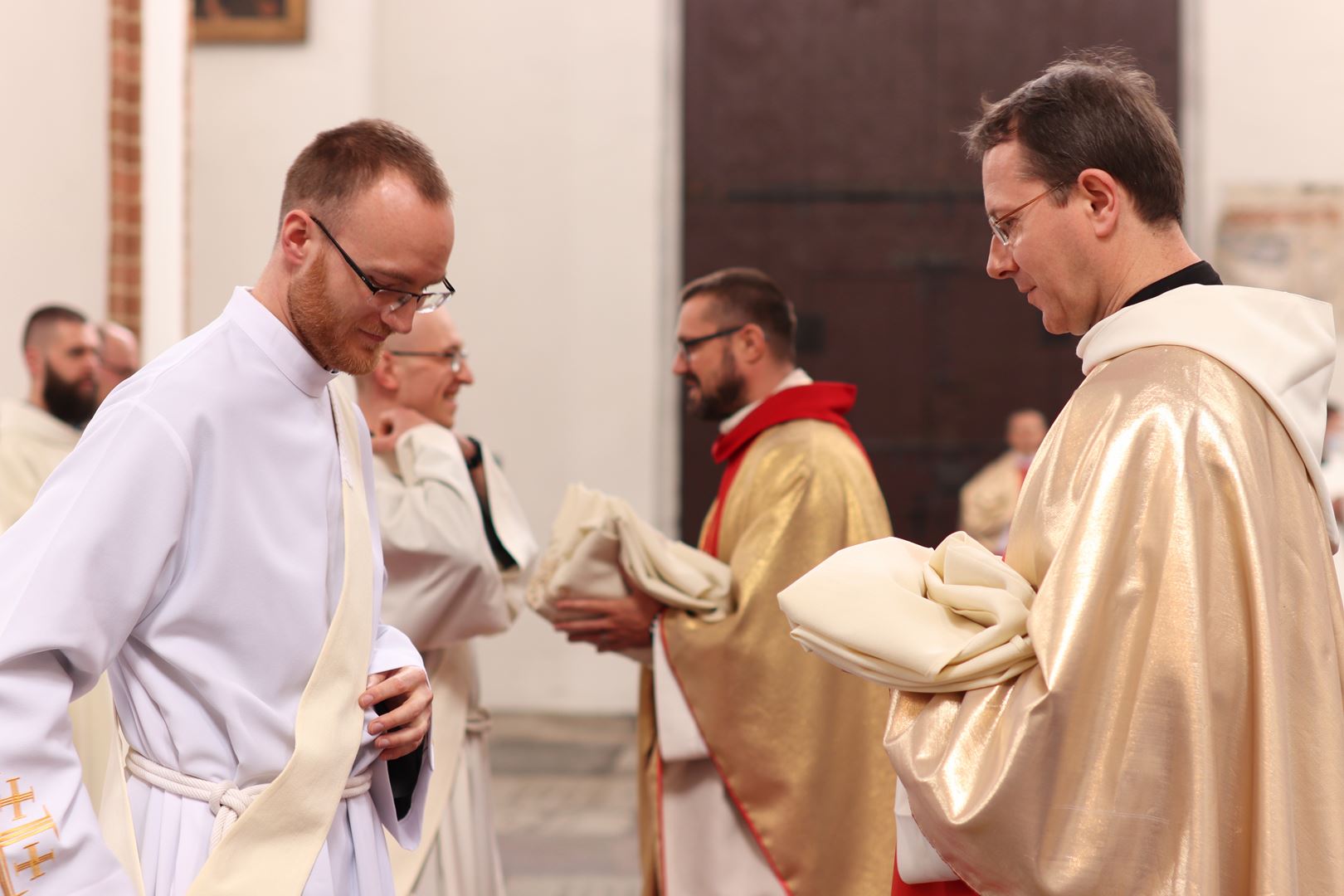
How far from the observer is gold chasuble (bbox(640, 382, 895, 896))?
126 inches

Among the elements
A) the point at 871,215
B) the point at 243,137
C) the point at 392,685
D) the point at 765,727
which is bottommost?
the point at 765,727

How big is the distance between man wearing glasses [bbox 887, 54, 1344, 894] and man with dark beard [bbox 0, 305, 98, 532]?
290cm

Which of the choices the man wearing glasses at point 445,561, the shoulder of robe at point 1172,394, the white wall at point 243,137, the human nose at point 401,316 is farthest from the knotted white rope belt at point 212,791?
the white wall at point 243,137

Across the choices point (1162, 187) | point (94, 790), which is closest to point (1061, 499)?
point (1162, 187)

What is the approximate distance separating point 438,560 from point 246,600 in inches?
54.0

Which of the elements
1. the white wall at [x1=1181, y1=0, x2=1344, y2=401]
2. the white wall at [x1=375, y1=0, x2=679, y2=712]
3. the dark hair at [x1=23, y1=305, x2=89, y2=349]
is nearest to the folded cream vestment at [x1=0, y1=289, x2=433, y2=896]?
the dark hair at [x1=23, y1=305, x2=89, y2=349]

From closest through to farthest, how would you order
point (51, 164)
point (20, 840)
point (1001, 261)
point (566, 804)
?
point (20, 840), point (1001, 261), point (51, 164), point (566, 804)

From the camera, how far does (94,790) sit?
11.1 ft

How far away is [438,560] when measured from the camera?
302 centimetres

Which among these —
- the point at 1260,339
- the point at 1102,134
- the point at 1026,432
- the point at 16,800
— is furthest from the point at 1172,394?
the point at 1026,432

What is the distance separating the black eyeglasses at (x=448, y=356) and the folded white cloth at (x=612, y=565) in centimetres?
45

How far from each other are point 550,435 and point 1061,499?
6.82 m

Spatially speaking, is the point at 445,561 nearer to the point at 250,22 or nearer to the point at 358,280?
the point at 358,280

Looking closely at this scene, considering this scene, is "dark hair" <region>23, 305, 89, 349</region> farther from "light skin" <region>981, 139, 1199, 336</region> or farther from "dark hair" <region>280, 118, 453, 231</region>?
"light skin" <region>981, 139, 1199, 336</region>
